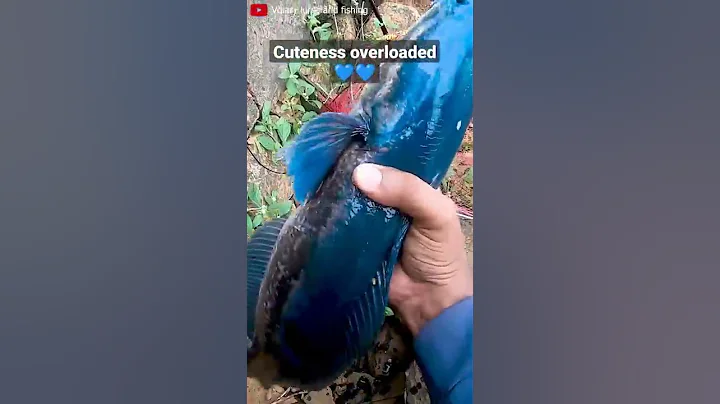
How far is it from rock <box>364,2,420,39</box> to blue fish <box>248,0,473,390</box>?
0.05ft

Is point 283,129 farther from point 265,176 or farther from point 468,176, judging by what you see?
point 468,176

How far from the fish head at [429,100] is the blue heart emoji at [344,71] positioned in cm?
4

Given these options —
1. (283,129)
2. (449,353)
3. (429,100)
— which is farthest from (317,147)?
(449,353)

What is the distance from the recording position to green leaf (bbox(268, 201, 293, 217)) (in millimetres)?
979

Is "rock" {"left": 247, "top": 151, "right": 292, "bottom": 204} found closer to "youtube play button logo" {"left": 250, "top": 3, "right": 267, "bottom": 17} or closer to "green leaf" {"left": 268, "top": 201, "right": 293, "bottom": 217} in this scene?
"green leaf" {"left": 268, "top": 201, "right": 293, "bottom": 217}

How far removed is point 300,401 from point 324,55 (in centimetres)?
57

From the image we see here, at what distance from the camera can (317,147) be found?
3.22 ft

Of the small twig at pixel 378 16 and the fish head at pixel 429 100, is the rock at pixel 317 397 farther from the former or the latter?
the small twig at pixel 378 16

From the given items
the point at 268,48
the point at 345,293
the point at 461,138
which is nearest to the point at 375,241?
the point at 345,293

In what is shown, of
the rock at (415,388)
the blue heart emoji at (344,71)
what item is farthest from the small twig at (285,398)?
the blue heart emoji at (344,71)

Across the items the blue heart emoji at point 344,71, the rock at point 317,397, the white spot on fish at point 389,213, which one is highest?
the blue heart emoji at point 344,71

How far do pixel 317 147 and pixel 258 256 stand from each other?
0.66 feet

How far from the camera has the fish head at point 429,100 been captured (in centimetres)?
97

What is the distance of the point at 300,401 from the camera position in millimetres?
1004
